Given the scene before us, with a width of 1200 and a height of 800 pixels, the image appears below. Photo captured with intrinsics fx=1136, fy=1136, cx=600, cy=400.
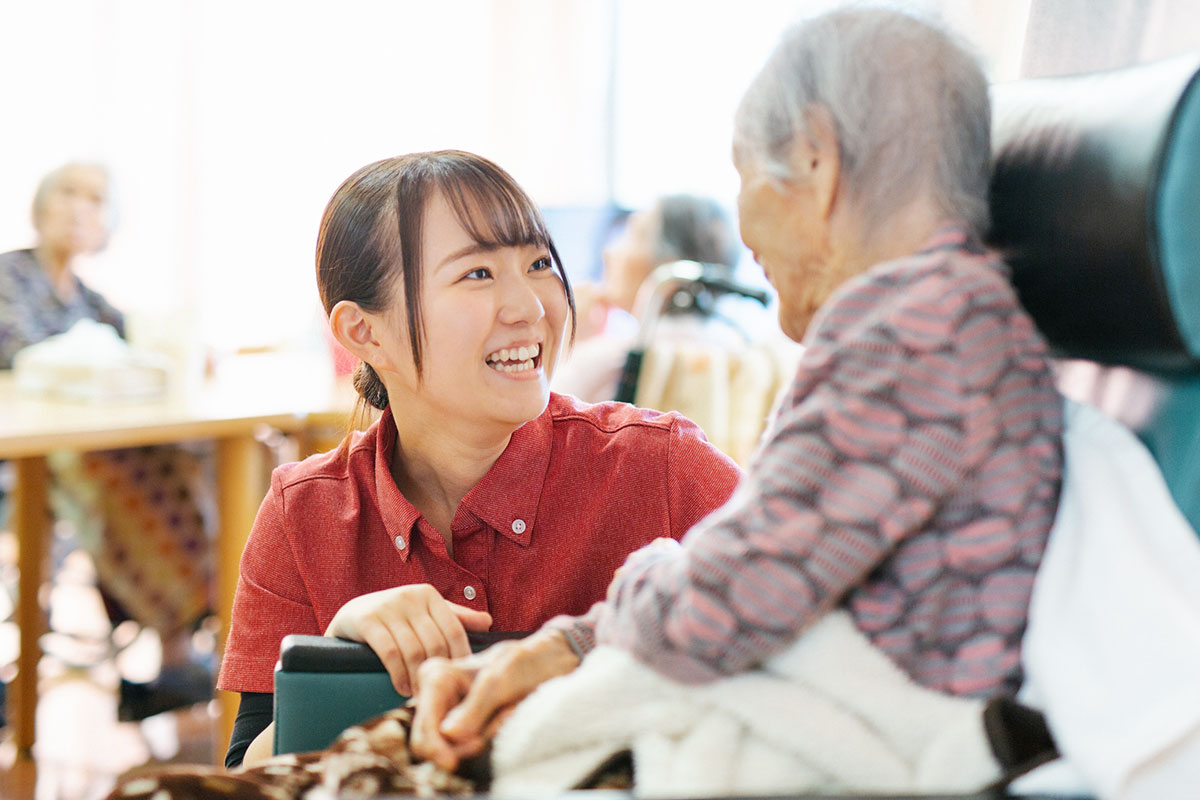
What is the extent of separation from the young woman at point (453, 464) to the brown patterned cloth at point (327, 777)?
1.03 feet

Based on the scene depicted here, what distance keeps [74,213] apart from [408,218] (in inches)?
89.0

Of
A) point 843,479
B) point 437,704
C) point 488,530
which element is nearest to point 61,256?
point 488,530

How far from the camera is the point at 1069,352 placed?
3.46 feet

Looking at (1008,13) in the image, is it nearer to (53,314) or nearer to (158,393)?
(158,393)

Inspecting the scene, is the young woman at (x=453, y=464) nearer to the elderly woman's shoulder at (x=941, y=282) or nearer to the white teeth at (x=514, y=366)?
the white teeth at (x=514, y=366)

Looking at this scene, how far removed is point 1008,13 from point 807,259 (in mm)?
765

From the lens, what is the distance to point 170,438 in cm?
226

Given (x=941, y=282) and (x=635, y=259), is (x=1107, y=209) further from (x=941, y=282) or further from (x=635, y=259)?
(x=635, y=259)

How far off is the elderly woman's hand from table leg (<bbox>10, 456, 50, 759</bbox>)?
6.07 ft

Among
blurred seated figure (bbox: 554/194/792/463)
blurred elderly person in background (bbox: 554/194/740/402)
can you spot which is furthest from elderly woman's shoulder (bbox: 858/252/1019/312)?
blurred elderly person in background (bbox: 554/194/740/402)

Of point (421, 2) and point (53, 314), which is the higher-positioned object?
point (421, 2)

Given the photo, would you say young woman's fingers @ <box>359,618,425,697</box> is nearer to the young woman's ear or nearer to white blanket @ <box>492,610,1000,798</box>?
white blanket @ <box>492,610,1000,798</box>

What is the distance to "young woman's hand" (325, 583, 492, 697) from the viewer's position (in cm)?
108

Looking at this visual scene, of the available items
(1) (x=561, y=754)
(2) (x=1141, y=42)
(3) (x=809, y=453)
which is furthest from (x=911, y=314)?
(2) (x=1141, y=42)
